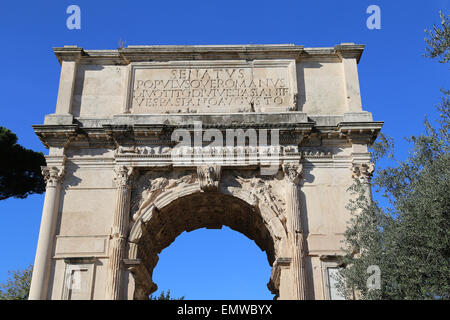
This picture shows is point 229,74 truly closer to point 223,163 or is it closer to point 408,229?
point 223,163

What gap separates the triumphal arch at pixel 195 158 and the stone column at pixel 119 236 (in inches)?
1.1

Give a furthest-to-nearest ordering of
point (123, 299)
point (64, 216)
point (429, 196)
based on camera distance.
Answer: point (64, 216)
point (123, 299)
point (429, 196)

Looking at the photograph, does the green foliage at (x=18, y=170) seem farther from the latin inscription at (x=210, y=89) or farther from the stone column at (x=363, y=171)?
the stone column at (x=363, y=171)

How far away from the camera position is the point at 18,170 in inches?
874

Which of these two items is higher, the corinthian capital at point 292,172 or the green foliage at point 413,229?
the corinthian capital at point 292,172

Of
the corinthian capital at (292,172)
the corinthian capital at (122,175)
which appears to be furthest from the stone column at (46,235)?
the corinthian capital at (292,172)

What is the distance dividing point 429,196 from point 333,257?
3714mm

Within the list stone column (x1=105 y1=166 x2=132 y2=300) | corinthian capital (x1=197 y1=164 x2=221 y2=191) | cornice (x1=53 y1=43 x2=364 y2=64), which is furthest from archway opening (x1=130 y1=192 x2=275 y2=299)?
cornice (x1=53 y1=43 x2=364 y2=64)

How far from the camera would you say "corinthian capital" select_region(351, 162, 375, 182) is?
14.2 meters

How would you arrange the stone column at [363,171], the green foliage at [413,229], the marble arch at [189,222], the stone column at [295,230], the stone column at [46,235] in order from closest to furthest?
the green foliage at [413,229] → the stone column at [295,230] → the stone column at [46,235] → the marble arch at [189,222] → the stone column at [363,171]

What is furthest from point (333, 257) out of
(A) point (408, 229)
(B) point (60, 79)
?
(B) point (60, 79)

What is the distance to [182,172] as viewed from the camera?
14711 mm

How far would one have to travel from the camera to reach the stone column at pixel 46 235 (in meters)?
13.1

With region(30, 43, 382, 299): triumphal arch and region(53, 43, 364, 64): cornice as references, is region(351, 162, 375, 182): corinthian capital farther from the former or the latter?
region(53, 43, 364, 64): cornice
